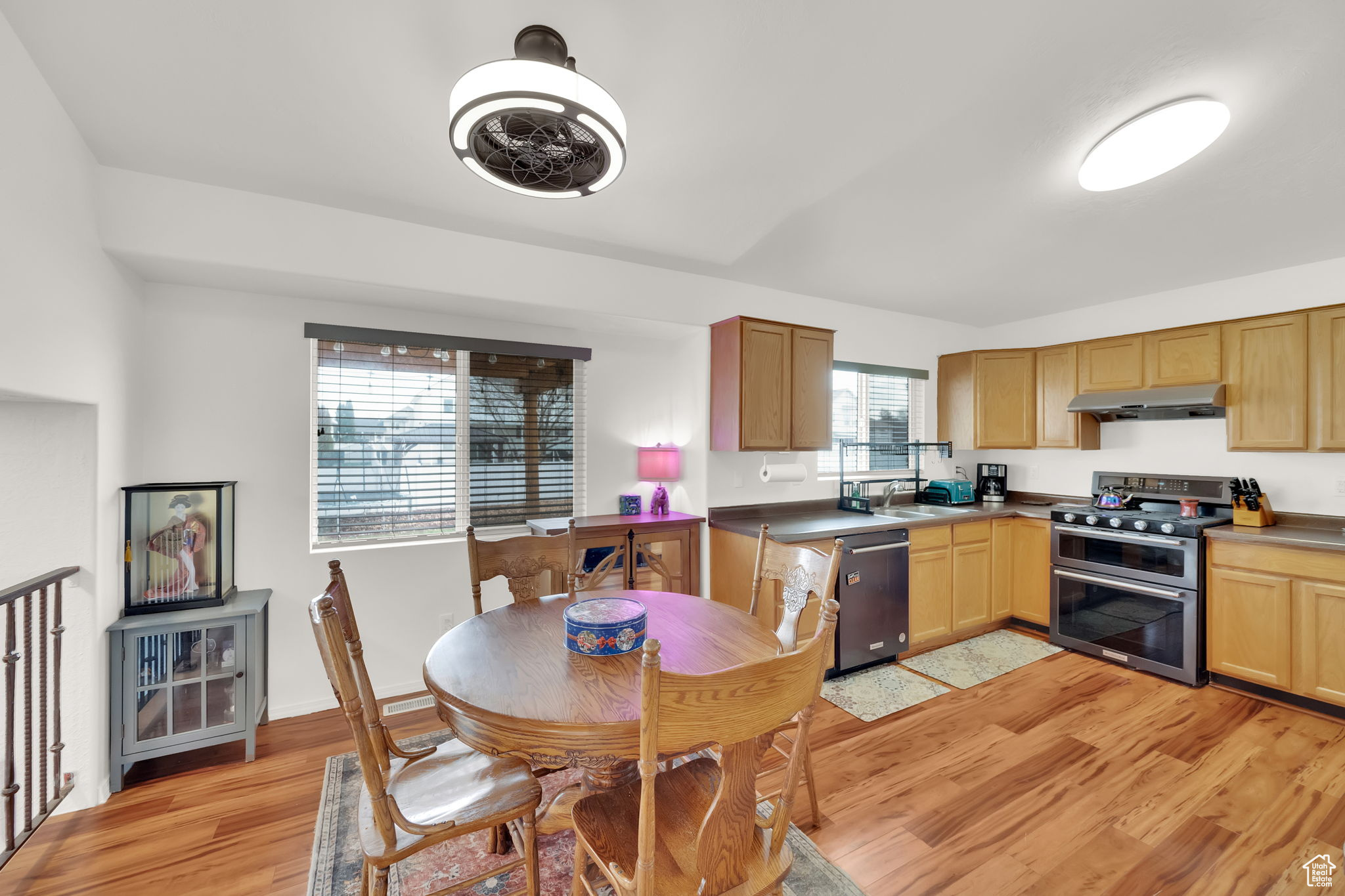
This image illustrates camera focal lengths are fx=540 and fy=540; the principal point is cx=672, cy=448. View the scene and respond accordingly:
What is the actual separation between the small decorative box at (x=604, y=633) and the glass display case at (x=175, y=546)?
195 centimetres

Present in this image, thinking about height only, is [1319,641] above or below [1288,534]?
below

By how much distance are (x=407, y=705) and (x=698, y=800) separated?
2.21 m

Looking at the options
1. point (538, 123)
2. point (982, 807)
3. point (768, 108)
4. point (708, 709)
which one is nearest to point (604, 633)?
point (708, 709)

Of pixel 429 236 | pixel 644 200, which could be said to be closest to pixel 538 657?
pixel 644 200

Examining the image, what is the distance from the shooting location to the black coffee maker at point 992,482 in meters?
4.71

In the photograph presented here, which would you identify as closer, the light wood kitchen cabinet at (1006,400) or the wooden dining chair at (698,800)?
the wooden dining chair at (698,800)

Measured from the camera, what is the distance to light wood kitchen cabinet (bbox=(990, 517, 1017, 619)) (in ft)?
13.5

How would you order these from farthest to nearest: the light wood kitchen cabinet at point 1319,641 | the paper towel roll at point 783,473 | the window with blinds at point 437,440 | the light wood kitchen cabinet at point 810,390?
1. the paper towel roll at point 783,473
2. the light wood kitchen cabinet at point 810,390
3. the window with blinds at point 437,440
4. the light wood kitchen cabinet at point 1319,641

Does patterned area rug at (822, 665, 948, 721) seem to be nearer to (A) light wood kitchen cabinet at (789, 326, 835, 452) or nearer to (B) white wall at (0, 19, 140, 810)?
(A) light wood kitchen cabinet at (789, 326, 835, 452)

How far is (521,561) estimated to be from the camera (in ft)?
7.88

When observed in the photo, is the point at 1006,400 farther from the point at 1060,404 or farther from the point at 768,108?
the point at 768,108

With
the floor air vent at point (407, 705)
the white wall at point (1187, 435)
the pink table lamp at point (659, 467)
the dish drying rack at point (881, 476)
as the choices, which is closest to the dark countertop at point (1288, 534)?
the white wall at point (1187, 435)

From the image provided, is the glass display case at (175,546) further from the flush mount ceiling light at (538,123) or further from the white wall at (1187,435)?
the white wall at (1187,435)

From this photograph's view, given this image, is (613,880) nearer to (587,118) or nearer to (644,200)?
(587,118)
